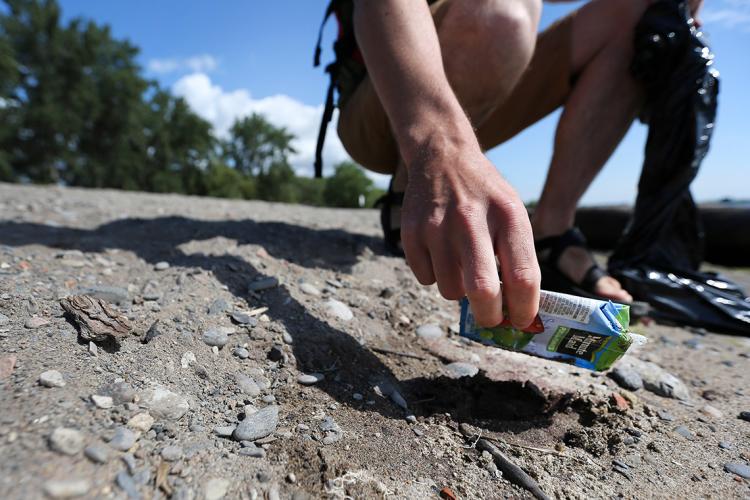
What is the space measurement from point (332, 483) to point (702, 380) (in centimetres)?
128

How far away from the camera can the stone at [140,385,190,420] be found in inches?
32.6

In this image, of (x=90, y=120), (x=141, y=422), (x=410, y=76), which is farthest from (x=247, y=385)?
(x=90, y=120)

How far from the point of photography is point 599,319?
3.23 ft

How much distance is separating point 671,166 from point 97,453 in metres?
2.41

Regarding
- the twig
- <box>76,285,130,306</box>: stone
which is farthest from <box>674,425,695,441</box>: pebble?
<box>76,285,130,306</box>: stone

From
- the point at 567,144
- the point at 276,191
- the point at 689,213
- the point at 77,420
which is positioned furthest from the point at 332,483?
the point at 276,191

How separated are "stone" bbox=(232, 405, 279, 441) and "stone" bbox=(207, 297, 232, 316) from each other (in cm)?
40

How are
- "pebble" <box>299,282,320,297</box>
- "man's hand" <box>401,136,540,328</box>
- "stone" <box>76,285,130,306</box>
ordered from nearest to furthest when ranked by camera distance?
"man's hand" <box>401,136,540,328</box>, "stone" <box>76,285,130,306</box>, "pebble" <box>299,282,320,297</box>

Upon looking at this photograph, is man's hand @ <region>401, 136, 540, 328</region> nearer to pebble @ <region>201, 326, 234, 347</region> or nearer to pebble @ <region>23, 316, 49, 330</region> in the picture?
pebble @ <region>201, 326, 234, 347</region>

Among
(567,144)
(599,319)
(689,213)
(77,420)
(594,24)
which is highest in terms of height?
(594,24)

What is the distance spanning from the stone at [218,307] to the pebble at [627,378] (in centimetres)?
117

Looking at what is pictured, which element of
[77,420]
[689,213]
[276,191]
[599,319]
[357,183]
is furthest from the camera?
[276,191]

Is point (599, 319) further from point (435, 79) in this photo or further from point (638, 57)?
point (638, 57)

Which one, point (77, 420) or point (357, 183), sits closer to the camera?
point (77, 420)
